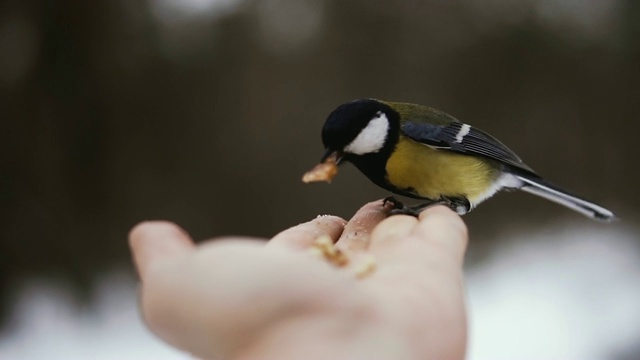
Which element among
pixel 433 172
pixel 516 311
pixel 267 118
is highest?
pixel 433 172

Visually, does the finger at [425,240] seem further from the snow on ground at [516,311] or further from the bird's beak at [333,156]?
the snow on ground at [516,311]

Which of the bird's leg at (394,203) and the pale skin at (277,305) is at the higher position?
the pale skin at (277,305)

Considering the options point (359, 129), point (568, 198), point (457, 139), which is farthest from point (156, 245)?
point (568, 198)

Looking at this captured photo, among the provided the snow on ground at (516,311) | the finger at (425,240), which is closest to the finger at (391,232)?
the finger at (425,240)

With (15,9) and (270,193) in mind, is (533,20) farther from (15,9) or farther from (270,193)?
(15,9)

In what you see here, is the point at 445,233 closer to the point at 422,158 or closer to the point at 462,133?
the point at 422,158

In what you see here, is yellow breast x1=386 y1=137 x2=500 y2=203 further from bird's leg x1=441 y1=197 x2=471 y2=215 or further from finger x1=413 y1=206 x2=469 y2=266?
finger x1=413 y1=206 x2=469 y2=266
